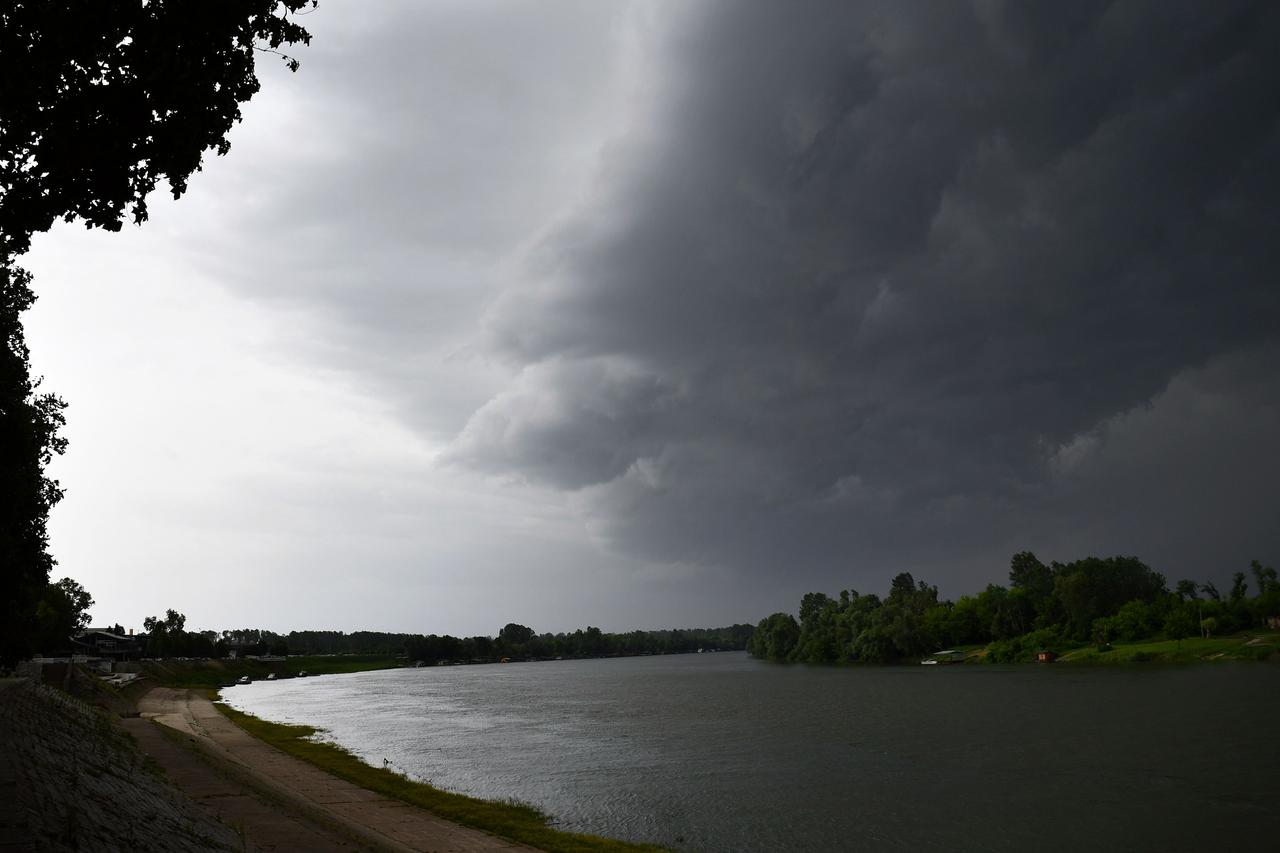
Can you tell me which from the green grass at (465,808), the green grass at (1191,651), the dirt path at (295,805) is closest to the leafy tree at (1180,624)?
the green grass at (1191,651)

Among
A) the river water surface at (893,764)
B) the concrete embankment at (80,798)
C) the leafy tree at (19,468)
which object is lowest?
the river water surface at (893,764)

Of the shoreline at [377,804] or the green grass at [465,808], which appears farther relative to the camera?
the green grass at [465,808]

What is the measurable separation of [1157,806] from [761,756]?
27323 millimetres

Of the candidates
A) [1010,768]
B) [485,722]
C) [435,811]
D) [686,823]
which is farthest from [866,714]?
[435,811]

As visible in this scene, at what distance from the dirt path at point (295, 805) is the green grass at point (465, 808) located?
874 mm

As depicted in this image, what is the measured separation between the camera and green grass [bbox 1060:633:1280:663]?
14212cm

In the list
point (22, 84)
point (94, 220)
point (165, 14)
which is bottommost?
point (94, 220)

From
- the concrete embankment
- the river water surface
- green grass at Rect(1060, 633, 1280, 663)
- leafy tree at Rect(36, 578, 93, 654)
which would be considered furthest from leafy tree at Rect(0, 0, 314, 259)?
green grass at Rect(1060, 633, 1280, 663)

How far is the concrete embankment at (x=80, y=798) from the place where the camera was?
705 inches

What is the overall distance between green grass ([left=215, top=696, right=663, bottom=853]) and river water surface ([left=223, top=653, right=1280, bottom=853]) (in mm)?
2381

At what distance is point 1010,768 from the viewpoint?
167ft

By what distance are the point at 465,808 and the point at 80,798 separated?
21088 mm

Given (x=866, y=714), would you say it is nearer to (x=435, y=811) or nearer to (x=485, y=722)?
(x=485, y=722)

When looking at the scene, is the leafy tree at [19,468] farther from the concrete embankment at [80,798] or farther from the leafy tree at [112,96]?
the leafy tree at [112,96]
